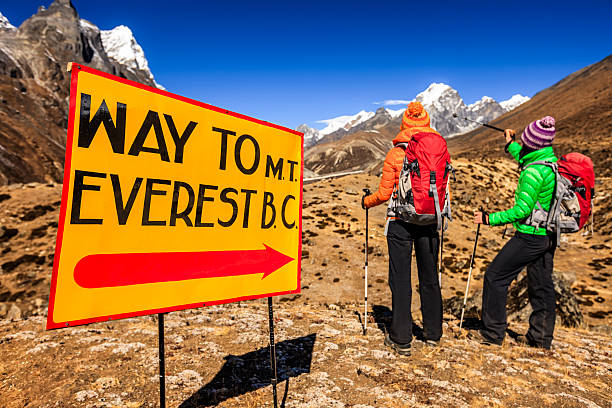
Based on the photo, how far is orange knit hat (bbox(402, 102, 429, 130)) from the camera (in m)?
6.04

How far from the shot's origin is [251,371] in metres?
5.19

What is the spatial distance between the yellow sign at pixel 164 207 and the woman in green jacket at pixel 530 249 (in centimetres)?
429

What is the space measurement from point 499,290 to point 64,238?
22.5ft

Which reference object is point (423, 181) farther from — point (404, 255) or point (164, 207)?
point (164, 207)

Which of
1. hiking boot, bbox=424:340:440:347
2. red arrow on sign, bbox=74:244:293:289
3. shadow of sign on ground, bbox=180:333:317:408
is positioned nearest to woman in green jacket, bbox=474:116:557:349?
hiking boot, bbox=424:340:440:347

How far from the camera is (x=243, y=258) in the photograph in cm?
379

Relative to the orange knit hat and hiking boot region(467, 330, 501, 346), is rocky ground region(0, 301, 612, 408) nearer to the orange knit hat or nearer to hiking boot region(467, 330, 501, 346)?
hiking boot region(467, 330, 501, 346)

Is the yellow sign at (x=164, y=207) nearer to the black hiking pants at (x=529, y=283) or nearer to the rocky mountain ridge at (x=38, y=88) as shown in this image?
the black hiking pants at (x=529, y=283)

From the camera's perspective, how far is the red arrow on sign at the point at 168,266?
282 centimetres

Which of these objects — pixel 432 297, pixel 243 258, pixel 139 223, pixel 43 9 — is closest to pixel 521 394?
pixel 432 297

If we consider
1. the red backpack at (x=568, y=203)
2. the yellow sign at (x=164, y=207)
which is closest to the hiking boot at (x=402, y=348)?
the yellow sign at (x=164, y=207)

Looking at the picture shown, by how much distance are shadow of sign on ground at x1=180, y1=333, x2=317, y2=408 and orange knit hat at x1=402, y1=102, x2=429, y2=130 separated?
463 centimetres

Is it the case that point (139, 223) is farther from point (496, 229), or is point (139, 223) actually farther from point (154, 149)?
point (496, 229)

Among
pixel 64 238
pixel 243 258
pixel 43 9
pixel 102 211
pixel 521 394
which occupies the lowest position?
pixel 521 394
